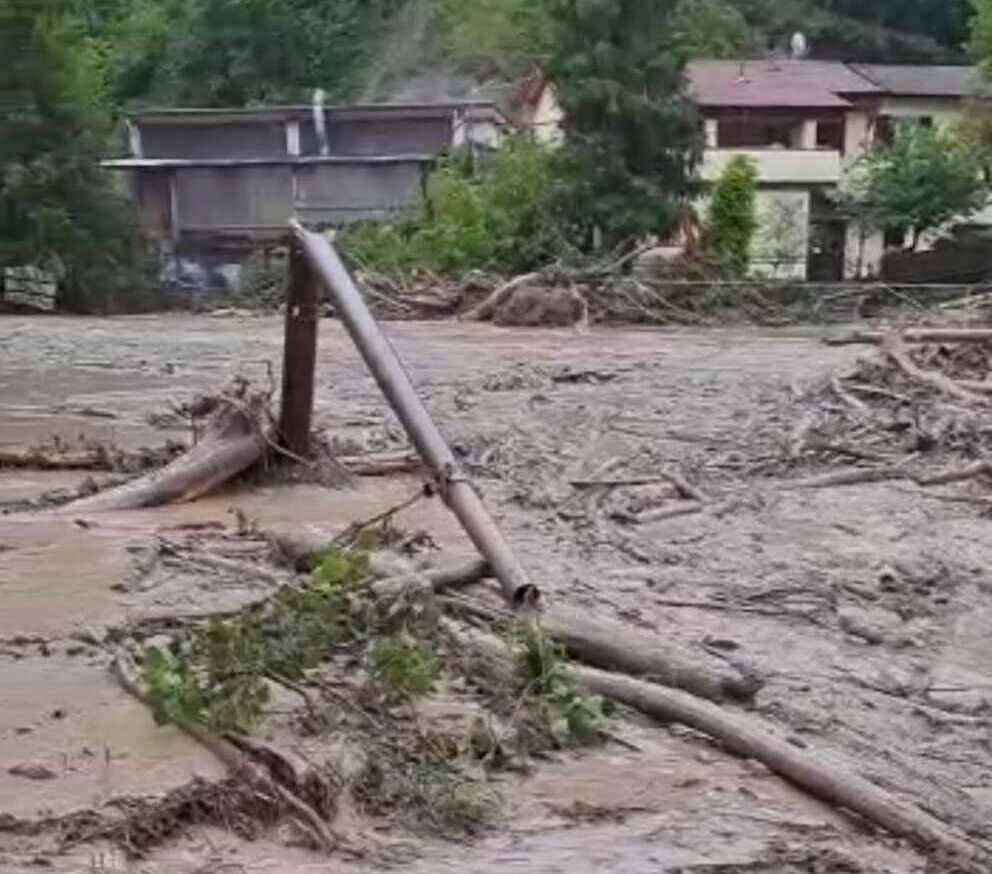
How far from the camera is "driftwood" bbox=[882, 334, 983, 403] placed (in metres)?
18.0

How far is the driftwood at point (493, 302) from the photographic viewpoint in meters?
33.0

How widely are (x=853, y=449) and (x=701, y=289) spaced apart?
18857 millimetres

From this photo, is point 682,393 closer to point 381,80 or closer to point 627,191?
point 627,191

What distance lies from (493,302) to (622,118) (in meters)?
6.03

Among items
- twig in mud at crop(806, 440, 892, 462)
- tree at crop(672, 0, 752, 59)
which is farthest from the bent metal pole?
tree at crop(672, 0, 752, 59)

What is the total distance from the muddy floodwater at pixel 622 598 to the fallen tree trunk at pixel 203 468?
14 cm

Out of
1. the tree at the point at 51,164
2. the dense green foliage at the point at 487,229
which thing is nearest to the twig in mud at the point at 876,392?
the dense green foliage at the point at 487,229

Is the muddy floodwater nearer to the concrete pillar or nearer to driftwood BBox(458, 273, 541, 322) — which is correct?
driftwood BBox(458, 273, 541, 322)

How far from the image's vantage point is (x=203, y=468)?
1288 centimetres

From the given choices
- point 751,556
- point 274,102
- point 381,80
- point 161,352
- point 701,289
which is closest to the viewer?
point 751,556

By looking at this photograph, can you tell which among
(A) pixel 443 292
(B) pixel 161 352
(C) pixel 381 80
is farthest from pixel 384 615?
(C) pixel 381 80

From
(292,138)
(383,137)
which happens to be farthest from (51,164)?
(383,137)

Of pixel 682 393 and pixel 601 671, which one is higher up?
pixel 601 671

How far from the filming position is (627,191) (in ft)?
123
